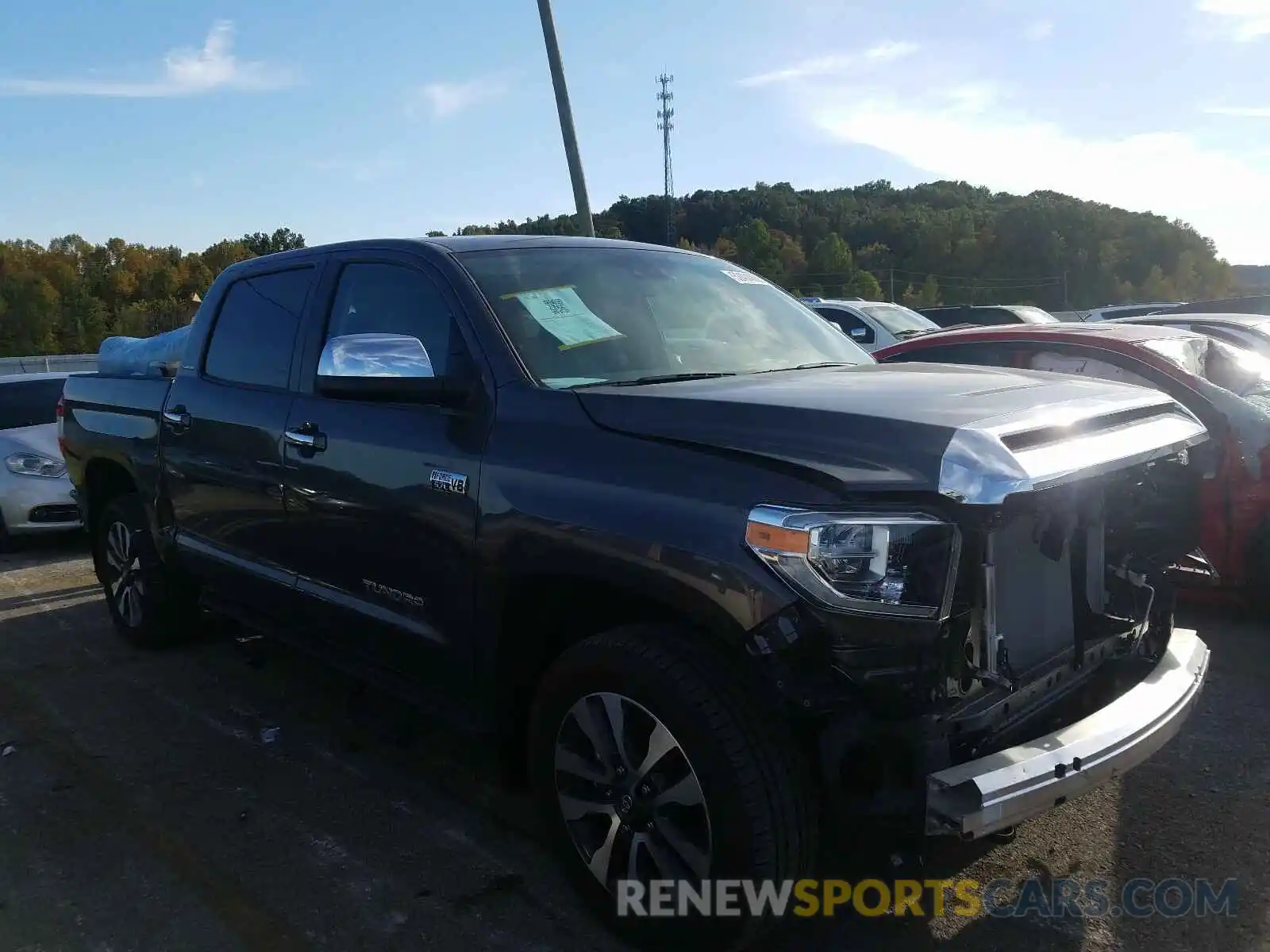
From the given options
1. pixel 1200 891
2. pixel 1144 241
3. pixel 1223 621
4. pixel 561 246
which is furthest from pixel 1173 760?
pixel 1144 241

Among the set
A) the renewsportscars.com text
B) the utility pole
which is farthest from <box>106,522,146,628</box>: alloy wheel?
the utility pole

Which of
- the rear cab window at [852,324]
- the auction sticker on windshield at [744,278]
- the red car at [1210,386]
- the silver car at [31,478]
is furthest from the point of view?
the rear cab window at [852,324]

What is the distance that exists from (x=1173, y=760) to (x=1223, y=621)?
200 cm

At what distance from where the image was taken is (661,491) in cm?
254

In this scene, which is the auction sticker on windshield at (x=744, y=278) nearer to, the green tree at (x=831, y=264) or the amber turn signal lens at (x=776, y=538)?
the amber turn signal lens at (x=776, y=538)

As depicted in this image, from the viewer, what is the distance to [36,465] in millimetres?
8539

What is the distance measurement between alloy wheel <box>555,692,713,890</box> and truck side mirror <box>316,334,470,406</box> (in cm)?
101

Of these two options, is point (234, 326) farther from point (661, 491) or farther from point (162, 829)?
point (661, 491)

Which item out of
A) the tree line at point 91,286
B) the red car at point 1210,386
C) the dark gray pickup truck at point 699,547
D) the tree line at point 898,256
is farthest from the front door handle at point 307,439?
the tree line at point 898,256

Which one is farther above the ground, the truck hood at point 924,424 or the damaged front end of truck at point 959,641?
the truck hood at point 924,424

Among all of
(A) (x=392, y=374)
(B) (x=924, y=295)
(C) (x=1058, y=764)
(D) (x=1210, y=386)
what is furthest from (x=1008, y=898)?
(B) (x=924, y=295)

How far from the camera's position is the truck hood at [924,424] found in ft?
7.49

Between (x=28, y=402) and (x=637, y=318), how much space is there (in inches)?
306

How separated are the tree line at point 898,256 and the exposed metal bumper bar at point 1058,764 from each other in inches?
2189
